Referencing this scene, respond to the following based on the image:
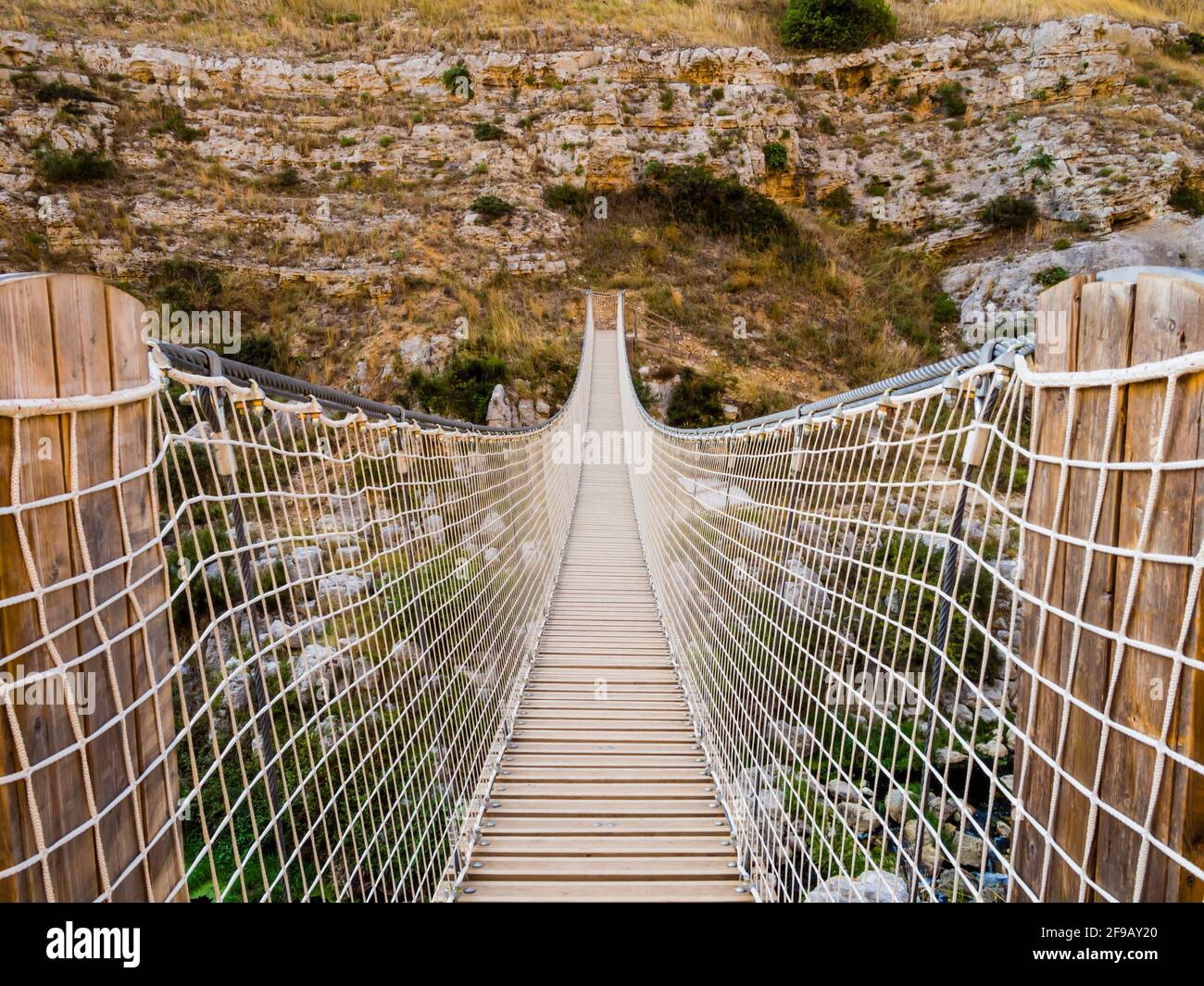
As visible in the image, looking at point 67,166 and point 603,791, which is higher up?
point 67,166

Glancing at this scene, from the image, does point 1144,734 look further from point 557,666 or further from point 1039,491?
point 557,666

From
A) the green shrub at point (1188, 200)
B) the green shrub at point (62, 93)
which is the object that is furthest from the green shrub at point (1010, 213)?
the green shrub at point (62, 93)

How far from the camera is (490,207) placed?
1288cm

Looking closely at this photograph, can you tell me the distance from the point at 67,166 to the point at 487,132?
24.9 ft

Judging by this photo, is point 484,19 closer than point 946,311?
No

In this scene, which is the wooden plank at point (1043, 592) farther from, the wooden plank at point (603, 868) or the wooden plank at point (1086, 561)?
the wooden plank at point (603, 868)

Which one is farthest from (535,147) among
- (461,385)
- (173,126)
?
(461,385)

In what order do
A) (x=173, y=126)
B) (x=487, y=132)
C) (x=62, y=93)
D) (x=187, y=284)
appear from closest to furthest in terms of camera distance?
(x=187, y=284)
(x=62, y=93)
(x=173, y=126)
(x=487, y=132)

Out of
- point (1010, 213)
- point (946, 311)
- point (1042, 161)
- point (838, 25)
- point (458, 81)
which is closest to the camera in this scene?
point (946, 311)

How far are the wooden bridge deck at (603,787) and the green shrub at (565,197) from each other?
1149cm

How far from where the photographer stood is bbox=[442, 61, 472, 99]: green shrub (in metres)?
15.5

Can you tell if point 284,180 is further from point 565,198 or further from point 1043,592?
point 1043,592

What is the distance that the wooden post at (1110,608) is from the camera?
2.01 ft

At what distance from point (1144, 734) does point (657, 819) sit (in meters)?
2.11
